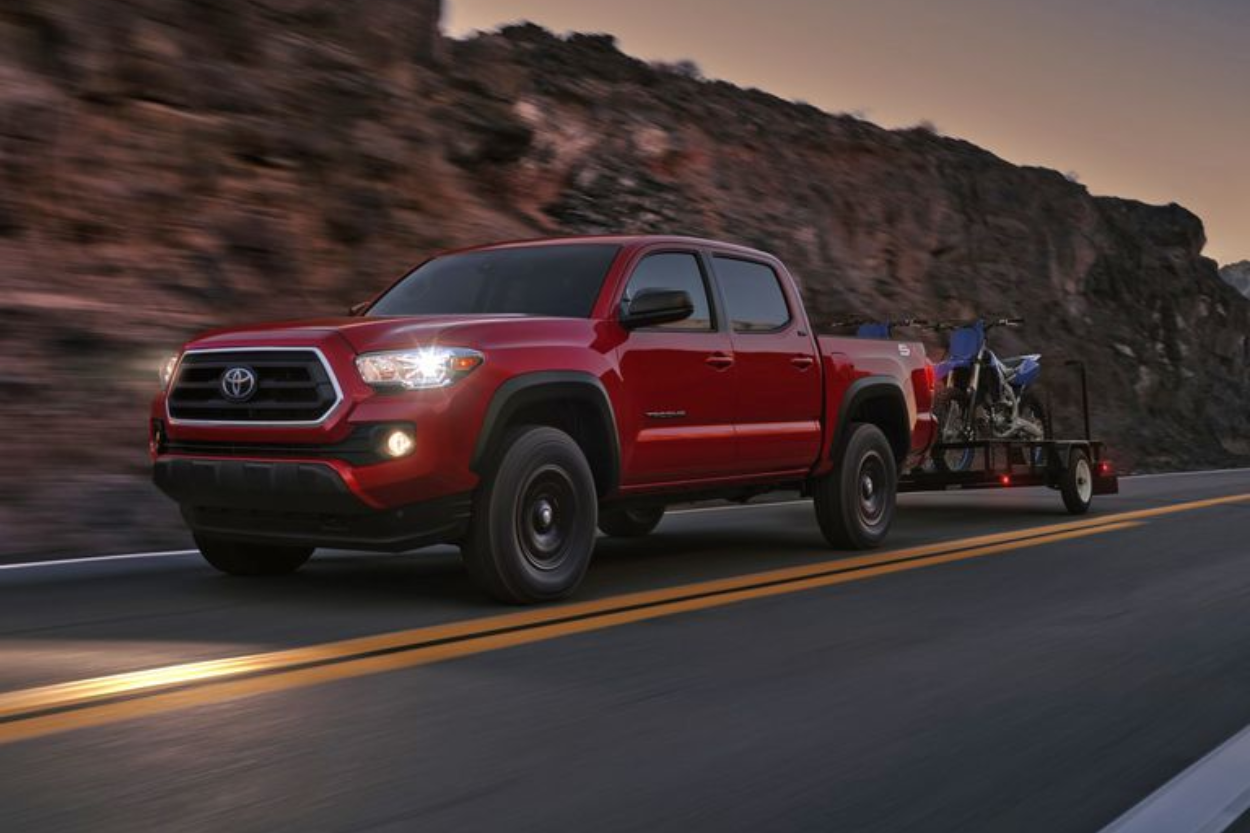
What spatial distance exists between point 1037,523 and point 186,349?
763cm

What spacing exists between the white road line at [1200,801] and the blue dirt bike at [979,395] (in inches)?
353

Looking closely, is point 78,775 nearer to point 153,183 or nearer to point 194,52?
point 153,183

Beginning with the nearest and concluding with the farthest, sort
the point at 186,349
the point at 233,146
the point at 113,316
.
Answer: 1. the point at 186,349
2. the point at 113,316
3. the point at 233,146

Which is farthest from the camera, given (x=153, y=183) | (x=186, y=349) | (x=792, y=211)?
(x=792, y=211)

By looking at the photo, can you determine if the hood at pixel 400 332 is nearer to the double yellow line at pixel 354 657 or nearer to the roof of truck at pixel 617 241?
the roof of truck at pixel 617 241

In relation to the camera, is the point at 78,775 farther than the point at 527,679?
No

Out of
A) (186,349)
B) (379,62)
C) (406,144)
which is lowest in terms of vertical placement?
(186,349)

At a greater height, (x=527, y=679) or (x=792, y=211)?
(x=792, y=211)

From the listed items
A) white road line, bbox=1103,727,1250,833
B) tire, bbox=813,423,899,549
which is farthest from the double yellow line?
white road line, bbox=1103,727,1250,833

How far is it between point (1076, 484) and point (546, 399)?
25.0ft

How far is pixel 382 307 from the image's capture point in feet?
26.2

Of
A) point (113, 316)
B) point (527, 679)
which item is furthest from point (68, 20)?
point (527, 679)

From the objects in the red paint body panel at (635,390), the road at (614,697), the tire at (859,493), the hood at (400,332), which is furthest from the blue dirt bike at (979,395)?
the hood at (400,332)

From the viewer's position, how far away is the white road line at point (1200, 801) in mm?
3428
